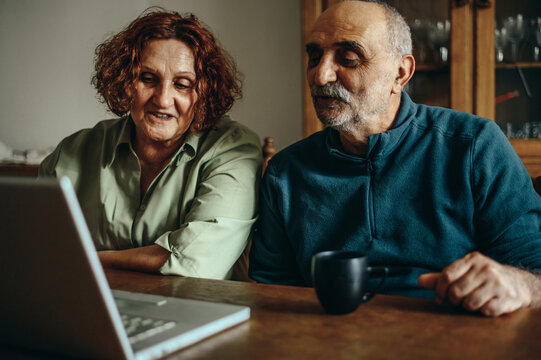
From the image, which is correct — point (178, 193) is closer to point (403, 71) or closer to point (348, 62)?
point (348, 62)

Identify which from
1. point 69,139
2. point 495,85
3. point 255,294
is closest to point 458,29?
point 495,85

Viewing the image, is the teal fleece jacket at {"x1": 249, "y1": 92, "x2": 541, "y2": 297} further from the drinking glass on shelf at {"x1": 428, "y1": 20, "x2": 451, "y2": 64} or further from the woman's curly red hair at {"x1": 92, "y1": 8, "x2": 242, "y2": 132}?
the drinking glass on shelf at {"x1": 428, "y1": 20, "x2": 451, "y2": 64}

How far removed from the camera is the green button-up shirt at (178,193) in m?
1.36

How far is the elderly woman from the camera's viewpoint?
143 centimetres

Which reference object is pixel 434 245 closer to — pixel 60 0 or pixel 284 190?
pixel 284 190

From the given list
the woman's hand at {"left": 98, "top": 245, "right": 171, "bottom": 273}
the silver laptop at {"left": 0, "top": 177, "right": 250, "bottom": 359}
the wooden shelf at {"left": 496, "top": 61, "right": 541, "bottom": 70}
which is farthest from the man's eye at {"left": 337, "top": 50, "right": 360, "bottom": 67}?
the wooden shelf at {"left": 496, "top": 61, "right": 541, "bottom": 70}

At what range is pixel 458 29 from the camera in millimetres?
2461

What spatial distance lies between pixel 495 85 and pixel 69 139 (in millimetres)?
1803

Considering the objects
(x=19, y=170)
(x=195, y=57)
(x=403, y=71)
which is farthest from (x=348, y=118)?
(x=19, y=170)

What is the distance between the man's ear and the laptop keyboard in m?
0.94

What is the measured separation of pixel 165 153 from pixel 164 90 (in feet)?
0.67

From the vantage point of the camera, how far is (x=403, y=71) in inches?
58.2

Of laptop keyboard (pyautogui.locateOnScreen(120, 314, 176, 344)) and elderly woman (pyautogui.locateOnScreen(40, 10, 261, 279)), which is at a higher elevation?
elderly woman (pyautogui.locateOnScreen(40, 10, 261, 279))

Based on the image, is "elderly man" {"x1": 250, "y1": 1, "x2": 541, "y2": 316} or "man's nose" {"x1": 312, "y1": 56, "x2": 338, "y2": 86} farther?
"man's nose" {"x1": 312, "y1": 56, "x2": 338, "y2": 86}
